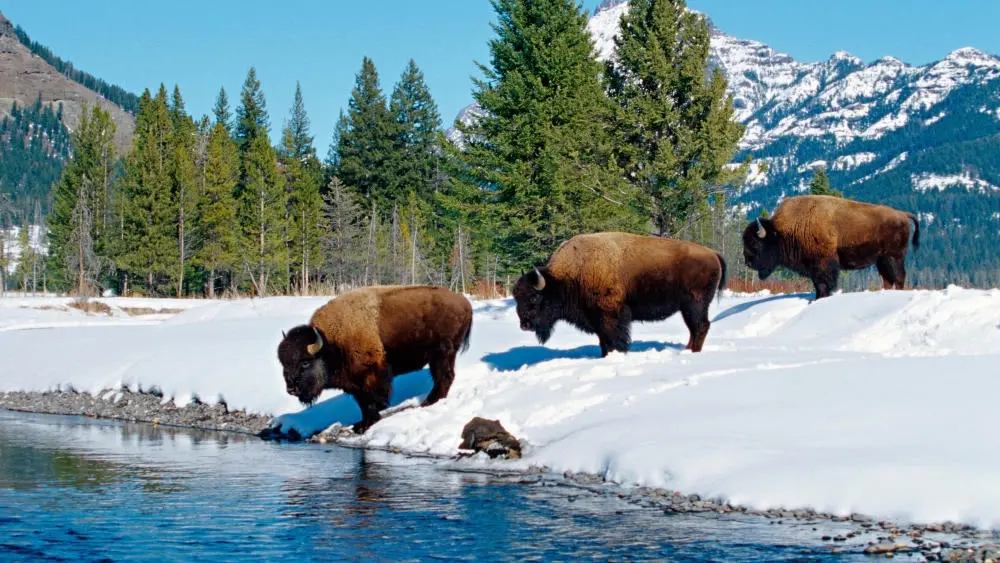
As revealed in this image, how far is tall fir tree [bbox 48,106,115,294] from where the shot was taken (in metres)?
60.3

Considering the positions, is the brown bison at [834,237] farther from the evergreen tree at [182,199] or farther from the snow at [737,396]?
the evergreen tree at [182,199]

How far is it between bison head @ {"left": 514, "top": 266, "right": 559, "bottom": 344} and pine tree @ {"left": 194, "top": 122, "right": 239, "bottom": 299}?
48.0 metres

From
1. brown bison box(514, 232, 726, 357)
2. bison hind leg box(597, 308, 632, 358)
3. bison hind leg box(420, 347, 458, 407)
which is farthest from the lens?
bison hind leg box(597, 308, 632, 358)

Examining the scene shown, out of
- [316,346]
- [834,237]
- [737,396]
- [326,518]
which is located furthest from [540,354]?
[326,518]

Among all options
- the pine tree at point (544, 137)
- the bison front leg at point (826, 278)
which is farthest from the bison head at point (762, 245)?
the pine tree at point (544, 137)

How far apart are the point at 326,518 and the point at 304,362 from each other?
5.28 meters

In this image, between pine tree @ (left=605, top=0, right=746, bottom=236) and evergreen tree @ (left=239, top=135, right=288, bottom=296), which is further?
evergreen tree @ (left=239, top=135, right=288, bottom=296)

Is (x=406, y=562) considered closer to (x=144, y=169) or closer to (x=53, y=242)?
(x=144, y=169)

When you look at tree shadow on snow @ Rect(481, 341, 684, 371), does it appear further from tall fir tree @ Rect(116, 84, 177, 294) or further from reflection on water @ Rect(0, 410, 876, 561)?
tall fir tree @ Rect(116, 84, 177, 294)

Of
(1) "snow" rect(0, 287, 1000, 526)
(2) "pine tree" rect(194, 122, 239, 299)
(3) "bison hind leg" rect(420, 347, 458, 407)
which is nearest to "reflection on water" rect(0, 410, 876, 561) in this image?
(1) "snow" rect(0, 287, 1000, 526)

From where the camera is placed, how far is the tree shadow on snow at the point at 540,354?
15859mm

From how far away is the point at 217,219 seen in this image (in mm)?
60594

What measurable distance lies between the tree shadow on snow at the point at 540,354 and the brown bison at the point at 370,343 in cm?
200

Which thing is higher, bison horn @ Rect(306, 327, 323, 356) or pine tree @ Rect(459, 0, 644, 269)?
pine tree @ Rect(459, 0, 644, 269)
